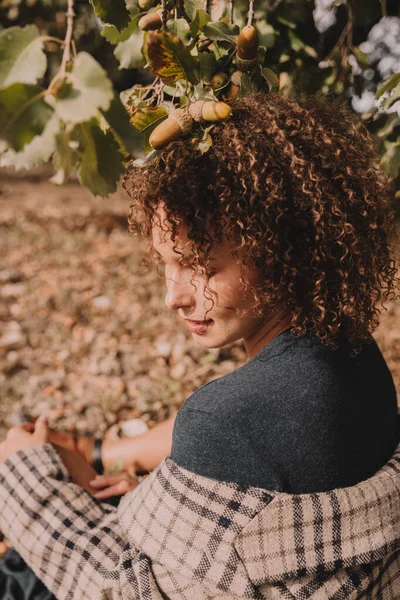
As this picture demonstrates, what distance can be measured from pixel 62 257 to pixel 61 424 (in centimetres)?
259

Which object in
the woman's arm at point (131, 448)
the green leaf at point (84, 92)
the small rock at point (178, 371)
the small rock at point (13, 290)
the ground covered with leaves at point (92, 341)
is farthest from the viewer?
the small rock at point (13, 290)

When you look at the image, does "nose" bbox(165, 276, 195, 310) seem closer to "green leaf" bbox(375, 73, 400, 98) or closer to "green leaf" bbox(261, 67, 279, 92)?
"green leaf" bbox(261, 67, 279, 92)

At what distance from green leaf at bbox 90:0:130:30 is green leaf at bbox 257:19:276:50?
81cm

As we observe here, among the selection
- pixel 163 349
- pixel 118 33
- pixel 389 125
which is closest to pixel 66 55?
pixel 118 33

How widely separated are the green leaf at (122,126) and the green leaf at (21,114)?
0.09 meters

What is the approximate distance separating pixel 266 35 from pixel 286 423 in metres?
1.22

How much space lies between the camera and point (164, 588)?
1.28 metres

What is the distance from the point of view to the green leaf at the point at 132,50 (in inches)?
61.2

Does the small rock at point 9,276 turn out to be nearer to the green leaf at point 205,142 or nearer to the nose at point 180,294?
the nose at point 180,294

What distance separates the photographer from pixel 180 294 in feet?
4.40

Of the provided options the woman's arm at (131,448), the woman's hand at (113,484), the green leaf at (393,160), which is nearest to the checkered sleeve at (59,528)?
the woman's hand at (113,484)

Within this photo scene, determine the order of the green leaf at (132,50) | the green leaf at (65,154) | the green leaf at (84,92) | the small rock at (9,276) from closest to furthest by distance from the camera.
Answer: the green leaf at (84,92)
the green leaf at (65,154)
the green leaf at (132,50)
the small rock at (9,276)

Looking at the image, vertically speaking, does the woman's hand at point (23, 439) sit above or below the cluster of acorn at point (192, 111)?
below

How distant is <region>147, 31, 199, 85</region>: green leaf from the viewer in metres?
0.98
